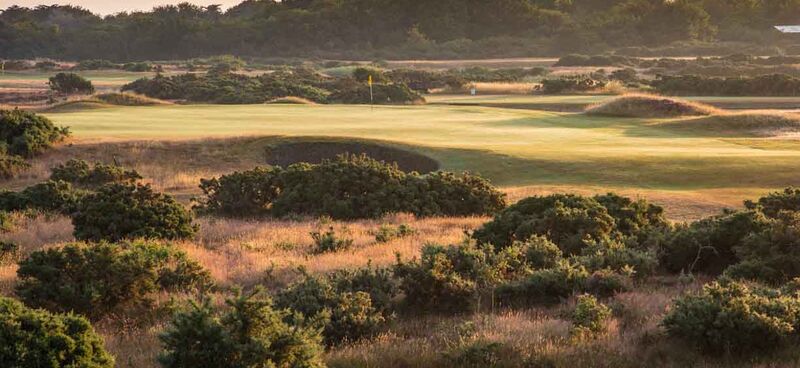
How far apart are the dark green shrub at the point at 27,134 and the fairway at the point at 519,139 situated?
1082mm

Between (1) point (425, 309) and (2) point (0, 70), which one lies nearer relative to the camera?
(1) point (425, 309)

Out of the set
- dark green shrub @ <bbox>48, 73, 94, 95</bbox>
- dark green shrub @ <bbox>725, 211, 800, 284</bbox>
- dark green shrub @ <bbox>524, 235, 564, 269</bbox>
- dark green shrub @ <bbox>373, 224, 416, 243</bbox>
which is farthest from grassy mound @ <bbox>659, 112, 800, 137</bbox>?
dark green shrub @ <bbox>48, 73, 94, 95</bbox>

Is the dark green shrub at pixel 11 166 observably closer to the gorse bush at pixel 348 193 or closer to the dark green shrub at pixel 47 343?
the gorse bush at pixel 348 193

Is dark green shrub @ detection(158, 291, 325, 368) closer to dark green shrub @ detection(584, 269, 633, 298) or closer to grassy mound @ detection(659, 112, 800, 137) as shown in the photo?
dark green shrub @ detection(584, 269, 633, 298)

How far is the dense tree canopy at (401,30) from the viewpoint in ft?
426

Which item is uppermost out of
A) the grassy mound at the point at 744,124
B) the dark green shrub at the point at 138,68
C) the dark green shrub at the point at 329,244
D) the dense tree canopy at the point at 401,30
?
the dense tree canopy at the point at 401,30

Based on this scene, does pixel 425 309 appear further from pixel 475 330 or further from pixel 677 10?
pixel 677 10

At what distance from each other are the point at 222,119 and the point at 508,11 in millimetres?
106261

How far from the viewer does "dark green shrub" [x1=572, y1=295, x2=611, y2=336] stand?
355 inches

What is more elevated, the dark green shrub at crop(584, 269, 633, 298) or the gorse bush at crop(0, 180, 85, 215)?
the dark green shrub at crop(584, 269, 633, 298)

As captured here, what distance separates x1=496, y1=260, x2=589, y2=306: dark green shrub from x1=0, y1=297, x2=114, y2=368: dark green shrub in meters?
5.14

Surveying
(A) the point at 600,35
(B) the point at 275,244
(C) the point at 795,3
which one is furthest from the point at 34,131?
(C) the point at 795,3

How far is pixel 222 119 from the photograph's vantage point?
133 feet

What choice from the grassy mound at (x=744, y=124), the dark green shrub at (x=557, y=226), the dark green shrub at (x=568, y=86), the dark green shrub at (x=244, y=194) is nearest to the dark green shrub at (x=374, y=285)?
the dark green shrub at (x=557, y=226)
